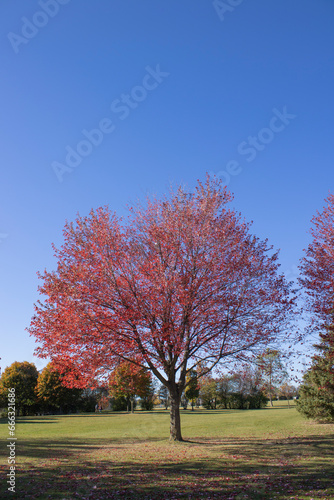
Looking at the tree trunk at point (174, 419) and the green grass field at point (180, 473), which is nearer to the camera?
the green grass field at point (180, 473)

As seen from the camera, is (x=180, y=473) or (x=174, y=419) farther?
(x=174, y=419)

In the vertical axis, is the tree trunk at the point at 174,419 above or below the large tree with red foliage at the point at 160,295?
below

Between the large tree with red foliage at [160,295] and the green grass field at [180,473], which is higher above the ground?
the large tree with red foliage at [160,295]

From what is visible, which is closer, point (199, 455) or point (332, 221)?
point (199, 455)

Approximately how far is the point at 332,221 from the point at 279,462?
607 inches

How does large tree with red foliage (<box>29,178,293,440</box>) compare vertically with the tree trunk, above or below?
above

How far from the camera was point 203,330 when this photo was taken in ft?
60.9

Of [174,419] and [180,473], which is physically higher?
[180,473]

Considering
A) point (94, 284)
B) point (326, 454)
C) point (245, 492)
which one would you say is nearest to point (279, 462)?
point (326, 454)

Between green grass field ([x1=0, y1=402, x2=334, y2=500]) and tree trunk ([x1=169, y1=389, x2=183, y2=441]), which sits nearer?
green grass field ([x1=0, y1=402, x2=334, y2=500])

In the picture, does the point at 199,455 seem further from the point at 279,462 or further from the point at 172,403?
the point at 172,403

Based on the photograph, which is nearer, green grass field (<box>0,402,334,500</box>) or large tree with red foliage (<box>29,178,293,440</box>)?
green grass field (<box>0,402,334,500</box>)

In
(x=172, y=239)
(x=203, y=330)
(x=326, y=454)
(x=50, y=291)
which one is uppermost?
(x=172, y=239)

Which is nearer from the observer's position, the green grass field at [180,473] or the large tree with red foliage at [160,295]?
the green grass field at [180,473]
